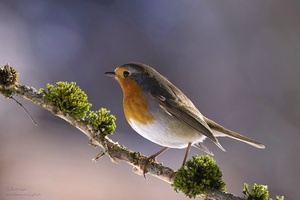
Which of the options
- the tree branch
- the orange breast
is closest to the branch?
the tree branch

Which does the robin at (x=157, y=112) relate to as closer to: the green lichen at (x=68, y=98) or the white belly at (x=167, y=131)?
the white belly at (x=167, y=131)

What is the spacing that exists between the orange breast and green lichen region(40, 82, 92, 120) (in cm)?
18

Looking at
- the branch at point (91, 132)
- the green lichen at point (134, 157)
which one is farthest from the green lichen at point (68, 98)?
the green lichen at point (134, 157)

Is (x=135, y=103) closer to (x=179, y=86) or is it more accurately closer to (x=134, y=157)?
(x=134, y=157)

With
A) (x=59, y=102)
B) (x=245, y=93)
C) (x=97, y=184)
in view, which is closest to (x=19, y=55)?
(x=97, y=184)

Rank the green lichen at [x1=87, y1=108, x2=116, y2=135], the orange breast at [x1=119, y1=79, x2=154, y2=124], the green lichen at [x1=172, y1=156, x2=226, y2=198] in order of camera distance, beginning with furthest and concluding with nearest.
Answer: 1. the orange breast at [x1=119, y1=79, x2=154, y2=124]
2. the green lichen at [x1=87, y1=108, x2=116, y2=135]
3. the green lichen at [x1=172, y1=156, x2=226, y2=198]

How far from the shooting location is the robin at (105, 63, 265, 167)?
129cm

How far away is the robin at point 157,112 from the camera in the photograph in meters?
1.29

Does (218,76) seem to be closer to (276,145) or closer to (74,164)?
(276,145)

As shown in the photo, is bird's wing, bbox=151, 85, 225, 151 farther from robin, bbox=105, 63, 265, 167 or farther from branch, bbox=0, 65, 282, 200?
branch, bbox=0, 65, 282, 200

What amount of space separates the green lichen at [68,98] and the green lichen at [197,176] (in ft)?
0.98

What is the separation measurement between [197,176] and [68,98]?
1.25ft

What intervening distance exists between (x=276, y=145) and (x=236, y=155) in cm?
54

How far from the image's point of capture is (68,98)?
1.15 metres
